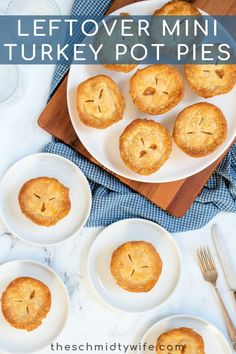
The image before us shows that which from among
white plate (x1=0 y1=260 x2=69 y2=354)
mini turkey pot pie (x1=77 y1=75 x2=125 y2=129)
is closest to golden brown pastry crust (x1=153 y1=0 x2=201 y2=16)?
mini turkey pot pie (x1=77 y1=75 x2=125 y2=129)

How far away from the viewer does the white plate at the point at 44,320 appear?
1.84 metres

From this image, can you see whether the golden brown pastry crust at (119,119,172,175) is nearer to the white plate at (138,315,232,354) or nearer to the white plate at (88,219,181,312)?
the white plate at (88,219,181,312)

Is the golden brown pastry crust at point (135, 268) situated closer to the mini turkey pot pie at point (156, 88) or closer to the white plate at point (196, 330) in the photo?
the white plate at point (196, 330)

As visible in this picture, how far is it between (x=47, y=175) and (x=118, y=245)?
0.27 meters

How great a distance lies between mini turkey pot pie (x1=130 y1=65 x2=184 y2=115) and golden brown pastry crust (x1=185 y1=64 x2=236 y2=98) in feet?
0.13

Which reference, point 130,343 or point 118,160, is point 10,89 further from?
point 130,343

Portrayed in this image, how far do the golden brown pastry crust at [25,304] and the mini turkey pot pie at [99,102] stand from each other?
0.46m

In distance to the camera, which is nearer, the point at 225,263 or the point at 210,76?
the point at 210,76

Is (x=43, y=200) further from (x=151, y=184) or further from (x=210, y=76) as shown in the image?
(x=210, y=76)

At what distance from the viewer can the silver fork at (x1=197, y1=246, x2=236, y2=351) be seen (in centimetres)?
185

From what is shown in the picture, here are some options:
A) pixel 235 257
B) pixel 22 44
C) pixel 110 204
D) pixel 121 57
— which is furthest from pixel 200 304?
pixel 22 44

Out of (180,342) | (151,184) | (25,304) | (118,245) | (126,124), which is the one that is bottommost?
(180,342)

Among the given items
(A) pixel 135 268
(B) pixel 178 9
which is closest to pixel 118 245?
(A) pixel 135 268

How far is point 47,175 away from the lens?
1.86 m
